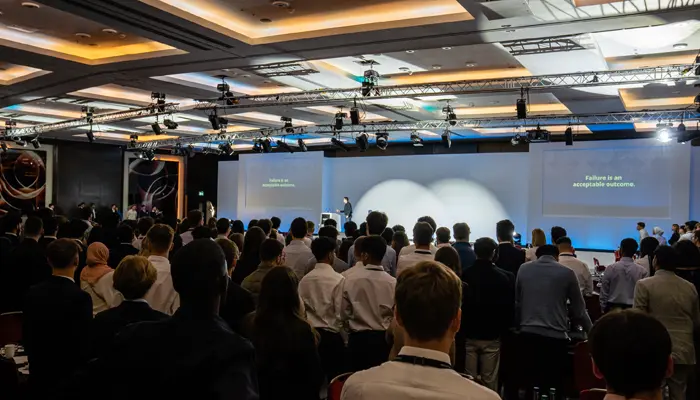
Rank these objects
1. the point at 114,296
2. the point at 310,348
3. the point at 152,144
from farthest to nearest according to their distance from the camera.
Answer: the point at 152,144, the point at 114,296, the point at 310,348

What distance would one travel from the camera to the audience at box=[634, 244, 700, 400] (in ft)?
13.5

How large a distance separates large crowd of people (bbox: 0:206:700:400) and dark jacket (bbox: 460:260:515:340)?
0.04 feet

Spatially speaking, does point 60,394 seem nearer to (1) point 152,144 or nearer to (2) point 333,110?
(2) point 333,110

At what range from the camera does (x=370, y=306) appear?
3.88 m

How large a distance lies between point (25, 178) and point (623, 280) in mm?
18825

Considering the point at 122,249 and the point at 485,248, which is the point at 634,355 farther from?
the point at 122,249

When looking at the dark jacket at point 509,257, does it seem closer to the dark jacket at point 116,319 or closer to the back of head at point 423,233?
the back of head at point 423,233

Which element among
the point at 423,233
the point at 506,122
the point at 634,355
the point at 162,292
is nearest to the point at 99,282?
the point at 162,292

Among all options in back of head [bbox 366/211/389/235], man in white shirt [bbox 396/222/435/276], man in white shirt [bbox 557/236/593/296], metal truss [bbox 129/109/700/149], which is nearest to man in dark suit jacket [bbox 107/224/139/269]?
back of head [bbox 366/211/389/235]

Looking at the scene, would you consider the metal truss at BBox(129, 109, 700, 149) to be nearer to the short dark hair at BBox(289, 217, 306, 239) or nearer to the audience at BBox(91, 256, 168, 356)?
the short dark hair at BBox(289, 217, 306, 239)

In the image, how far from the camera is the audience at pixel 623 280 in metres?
6.01

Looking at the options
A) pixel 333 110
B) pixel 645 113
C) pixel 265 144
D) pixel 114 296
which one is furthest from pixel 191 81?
pixel 645 113

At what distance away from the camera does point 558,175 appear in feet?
51.8

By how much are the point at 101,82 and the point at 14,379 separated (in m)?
7.86
